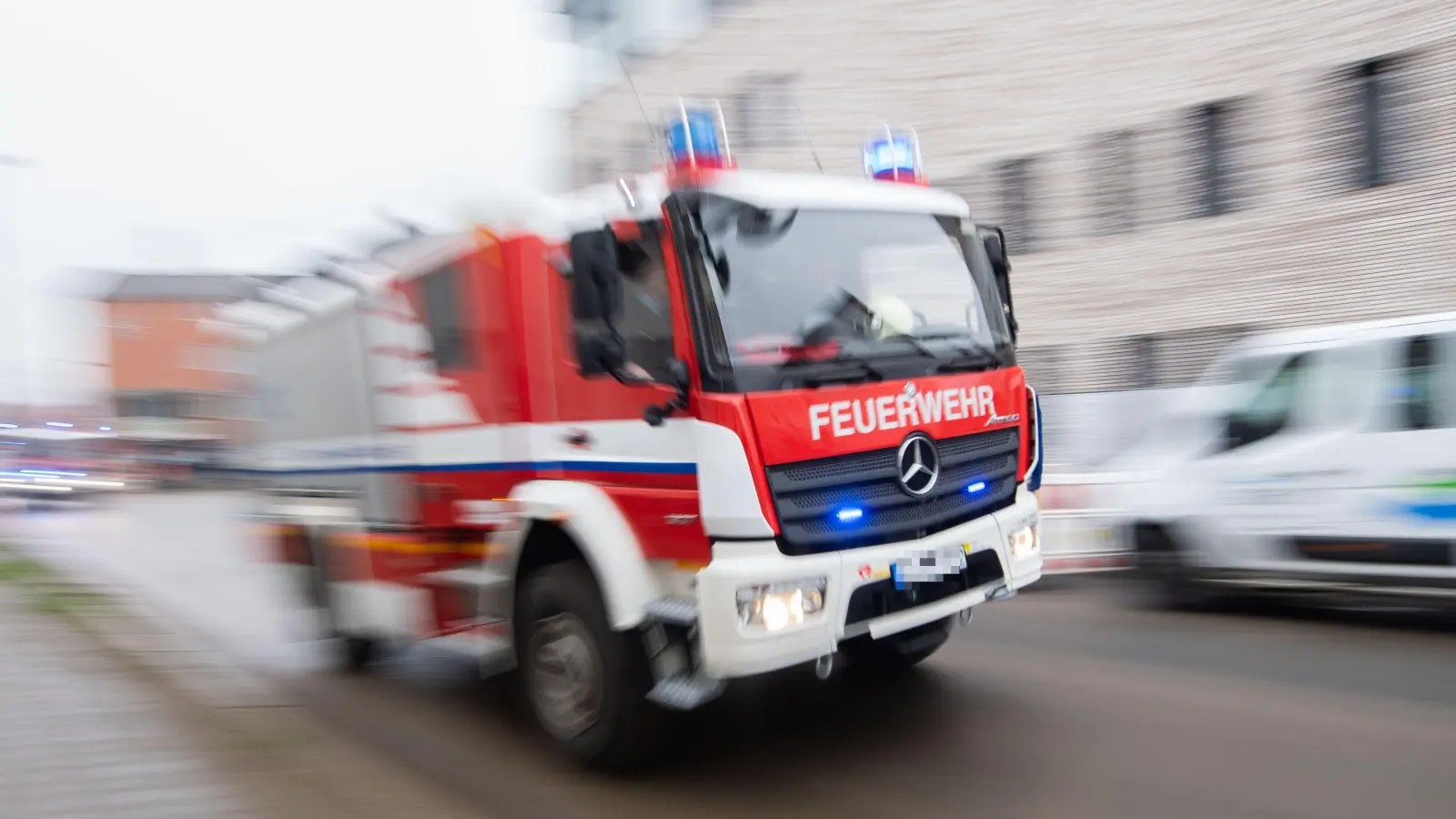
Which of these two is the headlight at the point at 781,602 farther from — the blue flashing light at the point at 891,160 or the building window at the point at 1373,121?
the building window at the point at 1373,121

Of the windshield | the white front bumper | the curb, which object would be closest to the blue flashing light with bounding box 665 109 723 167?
the windshield

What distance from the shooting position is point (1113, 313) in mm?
18266

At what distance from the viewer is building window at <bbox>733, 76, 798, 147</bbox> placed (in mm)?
21547

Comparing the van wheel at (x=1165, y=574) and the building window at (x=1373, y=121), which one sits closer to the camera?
the van wheel at (x=1165, y=574)

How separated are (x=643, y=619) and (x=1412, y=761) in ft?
10.3

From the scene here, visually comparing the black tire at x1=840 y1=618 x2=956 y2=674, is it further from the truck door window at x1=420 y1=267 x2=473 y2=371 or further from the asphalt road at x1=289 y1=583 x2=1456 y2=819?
the truck door window at x1=420 y1=267 x2=473 y2=371

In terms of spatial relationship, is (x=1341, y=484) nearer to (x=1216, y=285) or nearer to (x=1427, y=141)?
(x=1427, y=141)

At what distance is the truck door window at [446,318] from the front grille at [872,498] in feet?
6.75

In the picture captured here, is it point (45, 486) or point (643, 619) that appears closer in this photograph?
point (643, 619)

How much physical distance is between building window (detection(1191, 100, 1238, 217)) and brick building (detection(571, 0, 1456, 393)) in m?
0.02

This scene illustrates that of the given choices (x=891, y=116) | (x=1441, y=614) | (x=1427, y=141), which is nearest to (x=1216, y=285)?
(x=1427, y=141)

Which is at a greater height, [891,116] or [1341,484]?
[891,116]

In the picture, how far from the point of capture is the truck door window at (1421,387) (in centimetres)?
711

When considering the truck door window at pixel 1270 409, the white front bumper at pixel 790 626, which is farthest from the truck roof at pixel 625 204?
the truck door window at pixel 1270 409
